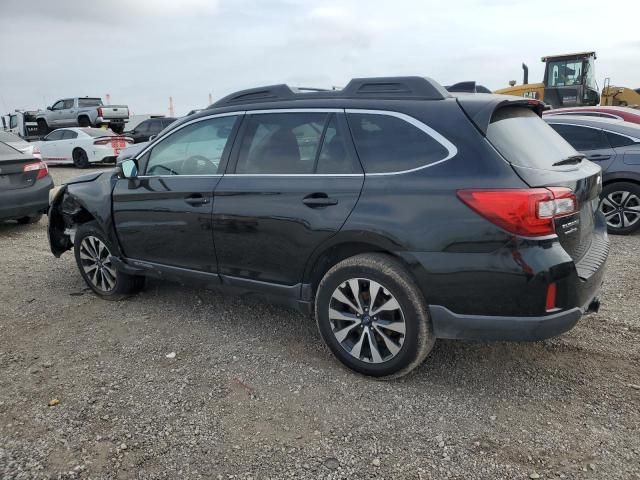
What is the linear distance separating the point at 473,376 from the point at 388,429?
80cm

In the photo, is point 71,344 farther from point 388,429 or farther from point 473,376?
point 473,376

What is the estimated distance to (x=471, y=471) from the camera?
2.43m

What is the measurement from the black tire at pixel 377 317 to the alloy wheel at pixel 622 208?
17.6 feet

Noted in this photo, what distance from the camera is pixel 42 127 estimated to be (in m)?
27.7

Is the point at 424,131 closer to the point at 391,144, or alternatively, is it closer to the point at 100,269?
the point at 391,144

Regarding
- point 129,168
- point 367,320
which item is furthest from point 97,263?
point 367,320

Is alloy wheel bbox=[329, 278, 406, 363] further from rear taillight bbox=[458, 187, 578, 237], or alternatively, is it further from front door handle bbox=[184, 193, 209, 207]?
front door handle bbox=[184, 193, 209, 207]

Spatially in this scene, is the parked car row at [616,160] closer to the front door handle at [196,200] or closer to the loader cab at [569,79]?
the front door handle at [196,200]

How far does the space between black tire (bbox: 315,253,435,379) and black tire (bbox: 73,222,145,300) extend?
2.21 meters

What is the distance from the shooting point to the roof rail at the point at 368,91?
315 centimetres

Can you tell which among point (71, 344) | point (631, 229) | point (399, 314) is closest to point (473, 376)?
point (399, 314)

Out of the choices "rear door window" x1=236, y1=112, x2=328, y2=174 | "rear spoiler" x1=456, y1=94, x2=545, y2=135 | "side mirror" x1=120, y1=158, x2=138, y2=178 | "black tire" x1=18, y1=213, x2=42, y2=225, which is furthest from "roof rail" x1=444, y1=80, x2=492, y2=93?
"black tire" x1=18, y1=213, x2=42, y2=225

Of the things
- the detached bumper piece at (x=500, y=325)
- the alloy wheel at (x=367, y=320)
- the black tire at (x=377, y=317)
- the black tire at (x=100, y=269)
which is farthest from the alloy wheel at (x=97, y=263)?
the detached bumper piece at (x=500, y=325)

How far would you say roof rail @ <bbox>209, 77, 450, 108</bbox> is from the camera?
3148 millimetres
